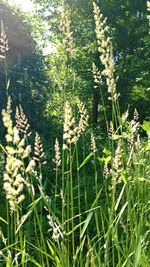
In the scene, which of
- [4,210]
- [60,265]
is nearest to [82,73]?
[4,210]

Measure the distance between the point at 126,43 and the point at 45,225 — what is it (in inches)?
443

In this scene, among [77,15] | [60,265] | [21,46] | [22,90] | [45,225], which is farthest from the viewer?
[77,15]

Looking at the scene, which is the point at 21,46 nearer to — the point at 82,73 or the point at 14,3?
the point at 14,3

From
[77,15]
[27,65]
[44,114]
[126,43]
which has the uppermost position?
[77,15]

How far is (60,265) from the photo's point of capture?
Result: 1802 mm

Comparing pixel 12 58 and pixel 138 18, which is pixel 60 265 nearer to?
pixel 12 58

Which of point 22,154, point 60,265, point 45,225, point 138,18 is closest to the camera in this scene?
point 22,154

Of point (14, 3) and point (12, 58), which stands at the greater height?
point (14, 3)

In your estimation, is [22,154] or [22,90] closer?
[22,154]

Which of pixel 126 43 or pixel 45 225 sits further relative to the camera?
pixel 126 43

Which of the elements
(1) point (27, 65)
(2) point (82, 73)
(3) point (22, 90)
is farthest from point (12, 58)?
(2) point (82, 73)

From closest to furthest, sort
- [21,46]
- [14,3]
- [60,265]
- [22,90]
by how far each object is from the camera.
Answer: [60,265], [22,90], [21,46], [14,3]

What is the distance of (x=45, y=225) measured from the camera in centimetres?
466

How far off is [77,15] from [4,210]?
41.8 ft
